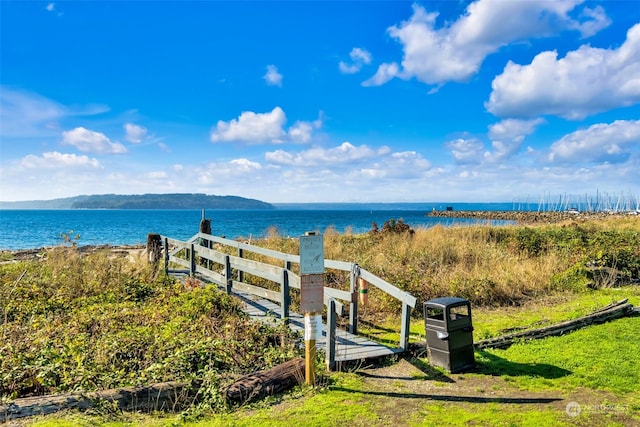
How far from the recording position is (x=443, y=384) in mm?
5594

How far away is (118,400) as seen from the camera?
474 centimetres

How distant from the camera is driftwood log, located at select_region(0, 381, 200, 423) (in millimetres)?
4395

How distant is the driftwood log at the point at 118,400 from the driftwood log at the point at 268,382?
463 mm

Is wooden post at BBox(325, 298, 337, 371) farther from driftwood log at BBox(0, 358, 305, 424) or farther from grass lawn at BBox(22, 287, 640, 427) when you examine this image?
driftwood log at BBox(0, 358, 305, 424)

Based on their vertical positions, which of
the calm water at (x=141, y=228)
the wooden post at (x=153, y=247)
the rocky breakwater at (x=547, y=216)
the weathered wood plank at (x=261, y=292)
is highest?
the wooden post at (x=153, y=247)

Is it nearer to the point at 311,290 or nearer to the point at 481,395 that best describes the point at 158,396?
the point at 311,290

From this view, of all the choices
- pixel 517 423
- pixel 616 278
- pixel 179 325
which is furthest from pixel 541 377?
pixel 616 278

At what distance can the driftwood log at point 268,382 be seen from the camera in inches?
199

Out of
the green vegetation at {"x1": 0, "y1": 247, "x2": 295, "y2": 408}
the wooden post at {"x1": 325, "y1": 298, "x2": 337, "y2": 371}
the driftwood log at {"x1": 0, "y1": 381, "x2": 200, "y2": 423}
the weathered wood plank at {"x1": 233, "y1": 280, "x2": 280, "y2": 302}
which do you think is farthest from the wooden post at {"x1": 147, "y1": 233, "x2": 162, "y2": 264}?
the driftwood log at {"x1": 0, "y1": 381, "x2": 200, "y2": 423}

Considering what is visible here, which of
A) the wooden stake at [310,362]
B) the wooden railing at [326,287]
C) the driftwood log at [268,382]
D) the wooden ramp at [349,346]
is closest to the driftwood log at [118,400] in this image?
the driftwood log at [268,382]

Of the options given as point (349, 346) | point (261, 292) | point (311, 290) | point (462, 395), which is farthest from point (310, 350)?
point (261, 292)

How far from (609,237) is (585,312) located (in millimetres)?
9627

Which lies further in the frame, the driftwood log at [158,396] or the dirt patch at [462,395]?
the dirt patch at [462,395]

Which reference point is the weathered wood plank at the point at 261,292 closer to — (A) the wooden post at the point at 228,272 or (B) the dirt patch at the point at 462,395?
(A) the wooden post at the point at 228,272
